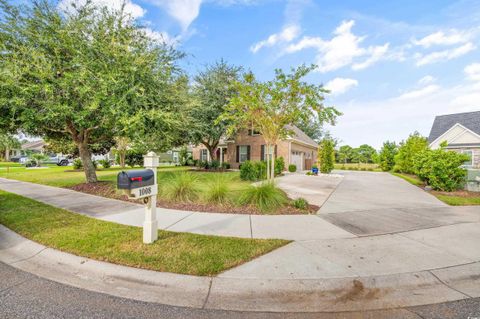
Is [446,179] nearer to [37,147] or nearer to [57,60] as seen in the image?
[57,60]

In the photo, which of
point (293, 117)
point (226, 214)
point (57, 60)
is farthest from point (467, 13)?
point (57, 60)

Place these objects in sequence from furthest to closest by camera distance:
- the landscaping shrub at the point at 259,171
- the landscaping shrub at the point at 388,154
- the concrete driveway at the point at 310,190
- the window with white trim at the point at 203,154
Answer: the window with white trim at the point at 203,154
the landscaping shrub at the point at 388,154
the landscaping shrub at the point at 259,171
the concrete driveway at the point at 310,190

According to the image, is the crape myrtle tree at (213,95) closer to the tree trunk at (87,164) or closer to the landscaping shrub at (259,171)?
the landscaping shrub at (259,171)

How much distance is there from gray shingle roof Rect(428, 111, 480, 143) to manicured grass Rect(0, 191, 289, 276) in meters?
25.0

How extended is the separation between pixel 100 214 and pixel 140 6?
8246mm

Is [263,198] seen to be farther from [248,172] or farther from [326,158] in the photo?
[326,158]

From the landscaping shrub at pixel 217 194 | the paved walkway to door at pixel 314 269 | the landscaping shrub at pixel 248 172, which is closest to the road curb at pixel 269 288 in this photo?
the paved walkway to door at pixel 314 269

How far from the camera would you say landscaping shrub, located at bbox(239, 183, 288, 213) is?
6020 mm

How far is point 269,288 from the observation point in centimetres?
246

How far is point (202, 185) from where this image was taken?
7.07 m

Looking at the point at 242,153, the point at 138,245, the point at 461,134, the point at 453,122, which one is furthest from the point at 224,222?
the point at 453,122

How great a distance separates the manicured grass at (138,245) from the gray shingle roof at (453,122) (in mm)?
25002

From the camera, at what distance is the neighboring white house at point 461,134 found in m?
17.6

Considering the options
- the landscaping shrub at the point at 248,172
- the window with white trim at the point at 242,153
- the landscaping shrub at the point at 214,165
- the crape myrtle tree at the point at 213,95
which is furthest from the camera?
the window with white trim at the point at 242,153
